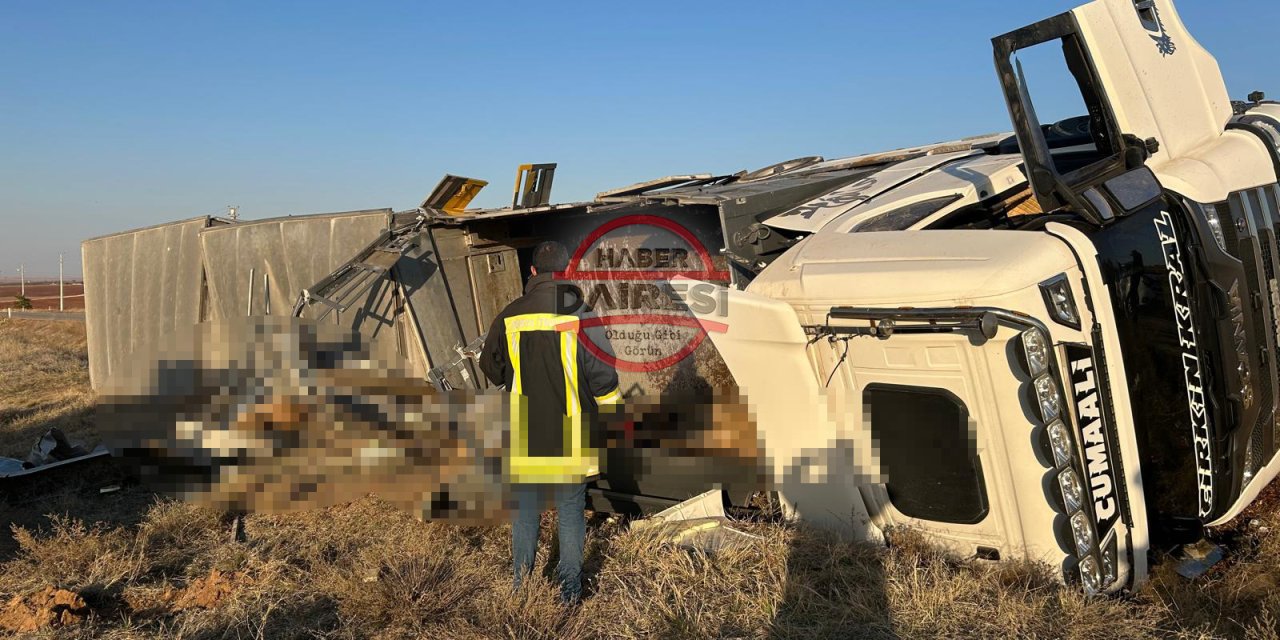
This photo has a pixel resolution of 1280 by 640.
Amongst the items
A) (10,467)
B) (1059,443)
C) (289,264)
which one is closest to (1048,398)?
(1059,443)

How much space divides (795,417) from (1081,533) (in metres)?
1.24

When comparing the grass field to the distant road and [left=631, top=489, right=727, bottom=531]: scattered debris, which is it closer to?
[left=631, top=489, right=727, bottom=531]: scattered debris

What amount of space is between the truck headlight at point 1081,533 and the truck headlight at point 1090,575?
0.12 feet

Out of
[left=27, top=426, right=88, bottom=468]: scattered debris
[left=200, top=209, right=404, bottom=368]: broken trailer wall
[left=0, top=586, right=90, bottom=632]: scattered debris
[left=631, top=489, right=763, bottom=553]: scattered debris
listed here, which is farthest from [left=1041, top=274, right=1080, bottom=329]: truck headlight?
[left=27, top=426, right=88, bottom=468]: scattered debris

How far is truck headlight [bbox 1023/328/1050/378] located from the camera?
334 centimetres

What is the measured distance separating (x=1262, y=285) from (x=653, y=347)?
13.7 feet

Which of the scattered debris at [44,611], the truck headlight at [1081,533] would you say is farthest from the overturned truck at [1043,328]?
the scattered debris at [44,611]

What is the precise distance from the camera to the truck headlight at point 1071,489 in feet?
11.3

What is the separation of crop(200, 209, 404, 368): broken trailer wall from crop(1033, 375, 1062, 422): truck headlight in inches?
187

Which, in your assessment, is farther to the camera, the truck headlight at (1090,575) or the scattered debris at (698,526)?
the scattered debris at (698,526)

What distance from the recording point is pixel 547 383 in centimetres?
405

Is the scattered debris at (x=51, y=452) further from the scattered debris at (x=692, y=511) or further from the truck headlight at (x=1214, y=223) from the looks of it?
the truck headlight at (x=1214, y=223)

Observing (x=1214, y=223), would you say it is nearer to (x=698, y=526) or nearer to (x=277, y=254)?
(x=698, y=526)

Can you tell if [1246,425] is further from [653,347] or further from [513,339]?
[653,347]
